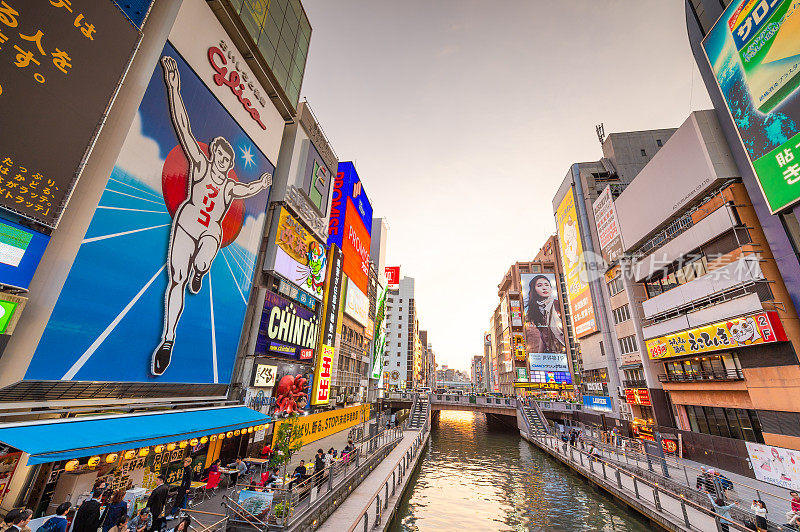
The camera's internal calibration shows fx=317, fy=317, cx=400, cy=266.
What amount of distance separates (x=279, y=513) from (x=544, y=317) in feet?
259

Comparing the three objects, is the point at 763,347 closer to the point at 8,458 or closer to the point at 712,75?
the point at 712,75

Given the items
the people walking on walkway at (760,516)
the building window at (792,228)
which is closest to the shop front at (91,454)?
the people walking on walkway at (760,516)

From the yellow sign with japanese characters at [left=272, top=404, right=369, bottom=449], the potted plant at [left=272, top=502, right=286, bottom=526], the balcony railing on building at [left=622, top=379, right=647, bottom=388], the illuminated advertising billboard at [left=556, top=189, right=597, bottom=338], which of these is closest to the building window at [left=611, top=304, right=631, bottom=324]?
the illuminated advertising billboard at [left=556, top=189, right=597, bottom=338]

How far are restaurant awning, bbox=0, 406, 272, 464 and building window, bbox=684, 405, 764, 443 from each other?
3524cm

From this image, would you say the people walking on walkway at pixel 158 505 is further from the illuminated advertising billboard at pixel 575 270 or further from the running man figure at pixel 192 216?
the illuminated advertising billboard at pixel 575 270

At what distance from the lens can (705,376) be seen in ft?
89.7

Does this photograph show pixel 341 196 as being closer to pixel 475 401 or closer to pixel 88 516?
pixel 88 516

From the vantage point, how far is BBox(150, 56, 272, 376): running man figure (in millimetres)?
14922

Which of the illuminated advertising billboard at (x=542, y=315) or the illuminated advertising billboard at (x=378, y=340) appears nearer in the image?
the illuminated advertising billboard at (x=378, y=340)

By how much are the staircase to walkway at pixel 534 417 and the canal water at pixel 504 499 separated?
879cm

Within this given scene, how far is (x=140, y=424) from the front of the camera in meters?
11.4

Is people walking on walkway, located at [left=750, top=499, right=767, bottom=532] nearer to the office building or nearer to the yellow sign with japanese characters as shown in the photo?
the office building

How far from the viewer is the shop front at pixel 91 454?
8.57 meters

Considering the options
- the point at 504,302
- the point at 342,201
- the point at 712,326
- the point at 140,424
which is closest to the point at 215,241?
the point at 140,424
